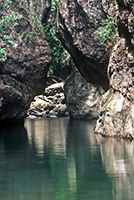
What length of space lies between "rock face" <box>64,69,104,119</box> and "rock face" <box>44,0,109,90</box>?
9.50 m

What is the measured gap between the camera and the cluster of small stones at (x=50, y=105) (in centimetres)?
3544

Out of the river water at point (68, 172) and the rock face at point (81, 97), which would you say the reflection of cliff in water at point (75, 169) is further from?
the rock face at point (81, 97)

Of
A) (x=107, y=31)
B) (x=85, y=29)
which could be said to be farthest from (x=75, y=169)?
(x=85, y=29)

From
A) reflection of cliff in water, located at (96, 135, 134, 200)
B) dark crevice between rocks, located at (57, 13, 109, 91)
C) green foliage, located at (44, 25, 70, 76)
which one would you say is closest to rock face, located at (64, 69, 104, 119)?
green foliage, located at (44, 25, 70, 76)

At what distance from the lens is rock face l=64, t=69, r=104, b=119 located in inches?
1185

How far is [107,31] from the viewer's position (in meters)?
18.4

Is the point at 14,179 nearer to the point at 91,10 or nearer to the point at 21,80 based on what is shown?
the point at 91,10

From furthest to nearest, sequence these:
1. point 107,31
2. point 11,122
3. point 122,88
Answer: point 11,122 → point 107,31 → point 122,88

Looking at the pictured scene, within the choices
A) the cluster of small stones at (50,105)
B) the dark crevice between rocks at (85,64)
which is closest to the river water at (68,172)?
the dark crevice between rocks at (85,64)

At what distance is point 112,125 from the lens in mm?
14570

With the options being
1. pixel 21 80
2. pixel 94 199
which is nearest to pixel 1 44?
pixel 21 80

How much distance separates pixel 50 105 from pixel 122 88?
2185cm

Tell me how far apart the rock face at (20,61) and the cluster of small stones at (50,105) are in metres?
10.6

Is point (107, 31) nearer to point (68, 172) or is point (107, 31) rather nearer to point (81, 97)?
point (68, 172)
